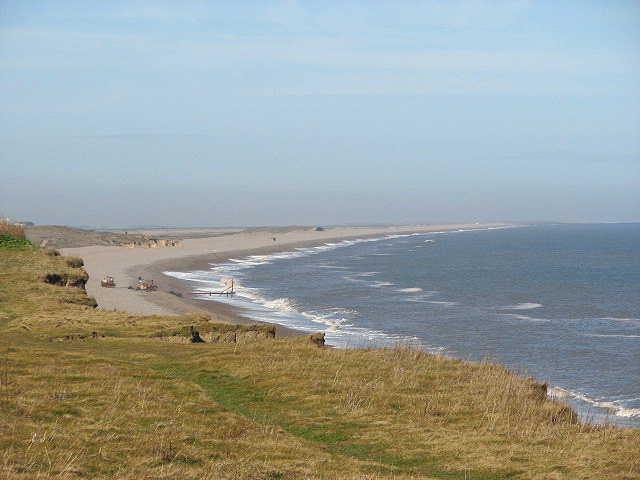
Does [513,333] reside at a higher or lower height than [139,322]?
lower

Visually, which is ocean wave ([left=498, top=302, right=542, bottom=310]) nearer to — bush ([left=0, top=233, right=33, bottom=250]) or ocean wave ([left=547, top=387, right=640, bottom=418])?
ocean wave ([left=547, top=387, right=640, bottom=418])

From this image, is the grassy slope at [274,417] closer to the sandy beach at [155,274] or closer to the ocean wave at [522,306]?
the sandy beach at [155,274]

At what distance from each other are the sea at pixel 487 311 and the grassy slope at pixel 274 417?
6516mm

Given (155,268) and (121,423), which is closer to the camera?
(121,423)

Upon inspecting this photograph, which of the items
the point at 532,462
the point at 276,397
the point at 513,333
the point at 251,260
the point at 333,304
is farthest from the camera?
the point at 251,260

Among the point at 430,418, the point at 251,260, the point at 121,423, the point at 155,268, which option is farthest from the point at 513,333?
the point at 251,260

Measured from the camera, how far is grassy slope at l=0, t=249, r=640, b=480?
1355cm

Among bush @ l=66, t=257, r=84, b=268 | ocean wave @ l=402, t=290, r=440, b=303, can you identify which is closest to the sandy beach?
bush @ l=66, t=257, r=84, b=268

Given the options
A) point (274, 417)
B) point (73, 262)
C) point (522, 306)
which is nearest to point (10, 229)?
point (73, 262)

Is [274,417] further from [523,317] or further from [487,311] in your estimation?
[487,311]

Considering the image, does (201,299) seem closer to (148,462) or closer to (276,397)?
(276,397)

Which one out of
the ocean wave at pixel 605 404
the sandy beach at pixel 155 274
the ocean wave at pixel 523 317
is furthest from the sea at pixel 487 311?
the sandy beach at pixel 155 274

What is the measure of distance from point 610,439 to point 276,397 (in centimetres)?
883

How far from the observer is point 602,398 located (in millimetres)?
33719
